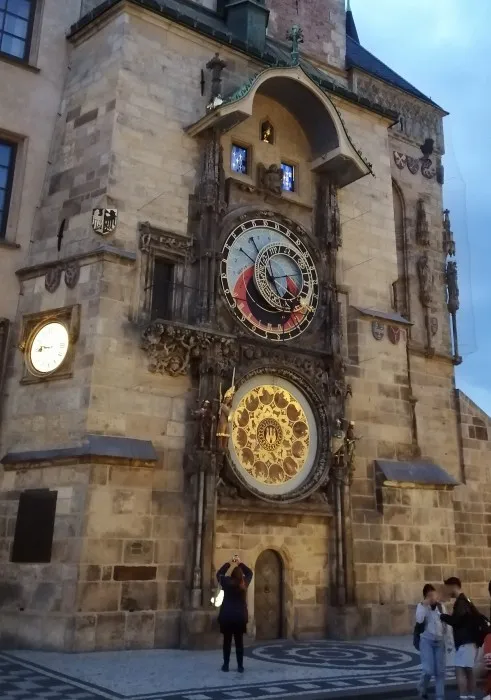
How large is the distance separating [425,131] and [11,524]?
15827 mm

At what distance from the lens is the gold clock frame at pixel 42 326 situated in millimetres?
11242

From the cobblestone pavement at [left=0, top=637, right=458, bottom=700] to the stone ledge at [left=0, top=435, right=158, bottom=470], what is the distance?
2.66m

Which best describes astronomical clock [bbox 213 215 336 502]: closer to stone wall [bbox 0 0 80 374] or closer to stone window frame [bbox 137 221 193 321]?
stone window frame [bbox 137 221 193 321]

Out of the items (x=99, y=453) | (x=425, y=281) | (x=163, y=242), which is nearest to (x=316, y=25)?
(x=425, y=281)

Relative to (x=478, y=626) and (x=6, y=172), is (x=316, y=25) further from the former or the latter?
(x=478, y=626)

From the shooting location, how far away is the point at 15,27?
13492mm

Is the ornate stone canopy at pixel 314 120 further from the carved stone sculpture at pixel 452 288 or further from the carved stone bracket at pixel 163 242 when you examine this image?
the carved stone sculpture at pixel 452 288

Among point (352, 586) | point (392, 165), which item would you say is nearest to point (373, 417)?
point (352, 586)

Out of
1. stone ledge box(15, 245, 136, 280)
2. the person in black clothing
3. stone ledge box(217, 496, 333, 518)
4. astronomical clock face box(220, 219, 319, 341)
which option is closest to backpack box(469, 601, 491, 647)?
the person in black clothing

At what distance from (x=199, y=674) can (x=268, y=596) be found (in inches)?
153

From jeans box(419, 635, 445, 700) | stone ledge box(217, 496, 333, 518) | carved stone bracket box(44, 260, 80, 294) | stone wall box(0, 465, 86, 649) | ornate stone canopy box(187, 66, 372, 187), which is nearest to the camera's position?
jeans box(419, 635, 445, 700)

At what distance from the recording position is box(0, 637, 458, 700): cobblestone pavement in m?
7.33

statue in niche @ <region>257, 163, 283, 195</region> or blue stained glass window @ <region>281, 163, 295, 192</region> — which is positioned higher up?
blue stained glass window @ <region>281, 163, 295, 192</region>

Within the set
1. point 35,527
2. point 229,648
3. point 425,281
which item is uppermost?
point 425,281
